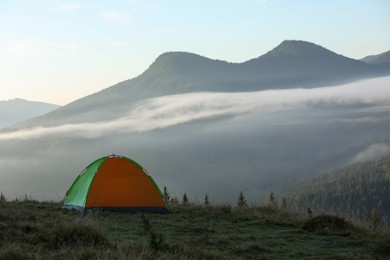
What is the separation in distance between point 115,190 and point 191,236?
21.7ft

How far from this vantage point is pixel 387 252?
1225cm

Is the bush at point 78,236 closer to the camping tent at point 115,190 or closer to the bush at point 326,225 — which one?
the bush at point 326,225

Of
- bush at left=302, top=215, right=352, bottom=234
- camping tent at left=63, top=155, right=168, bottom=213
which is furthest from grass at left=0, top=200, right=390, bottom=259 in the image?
camping tent at left=63, top=155, right=168, bottom=213

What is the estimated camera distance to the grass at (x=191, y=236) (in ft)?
29.9

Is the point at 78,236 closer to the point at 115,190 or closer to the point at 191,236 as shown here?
the point at 191,236

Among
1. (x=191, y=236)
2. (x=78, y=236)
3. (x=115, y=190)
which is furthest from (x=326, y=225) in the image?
(x=78, y=236)

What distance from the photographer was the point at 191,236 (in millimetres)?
13609

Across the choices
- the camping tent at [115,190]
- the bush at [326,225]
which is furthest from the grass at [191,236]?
the camping tent at [115,190]

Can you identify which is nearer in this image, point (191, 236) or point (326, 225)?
point (191, 236)

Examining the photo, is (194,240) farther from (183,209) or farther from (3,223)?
(183,209)

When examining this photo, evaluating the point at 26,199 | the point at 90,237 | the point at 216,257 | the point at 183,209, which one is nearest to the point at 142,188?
the point at 183,209

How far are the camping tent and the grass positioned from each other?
29.9 inches

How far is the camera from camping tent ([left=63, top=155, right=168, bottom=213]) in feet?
62.8

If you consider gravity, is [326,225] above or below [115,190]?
below
